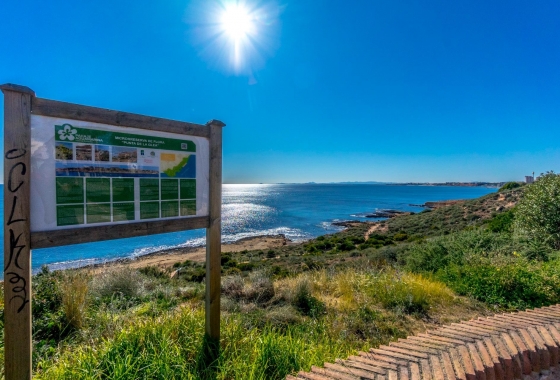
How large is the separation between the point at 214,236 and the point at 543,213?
10400 mm

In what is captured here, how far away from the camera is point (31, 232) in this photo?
2.02 metres

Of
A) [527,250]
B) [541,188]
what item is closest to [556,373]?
[527,250]

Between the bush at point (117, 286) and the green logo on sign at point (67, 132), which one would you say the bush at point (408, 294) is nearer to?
the bush at point (117, 286)

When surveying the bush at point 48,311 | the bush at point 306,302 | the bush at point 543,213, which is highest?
the bush at point 543,213

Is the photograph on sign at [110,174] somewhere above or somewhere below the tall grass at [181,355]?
above

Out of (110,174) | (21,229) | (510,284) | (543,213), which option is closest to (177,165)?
(110,174)

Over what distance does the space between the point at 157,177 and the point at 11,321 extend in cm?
156

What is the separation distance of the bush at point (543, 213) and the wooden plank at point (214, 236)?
9545mm

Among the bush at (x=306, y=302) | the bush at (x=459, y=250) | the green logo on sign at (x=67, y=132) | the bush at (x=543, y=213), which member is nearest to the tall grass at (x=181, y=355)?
the bush at (x=306, y=302)

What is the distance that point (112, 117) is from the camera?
238cm

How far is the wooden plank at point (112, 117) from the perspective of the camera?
6.80 feet

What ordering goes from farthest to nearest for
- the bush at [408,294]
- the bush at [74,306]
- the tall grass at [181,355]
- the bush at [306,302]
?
the bush at [408,294] → the bush at [306,302] → the bush at [74,306] → the tall grass at [181,355]

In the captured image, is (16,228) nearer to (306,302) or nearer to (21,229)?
(21,229)

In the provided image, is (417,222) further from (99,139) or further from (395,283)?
(99,139)
